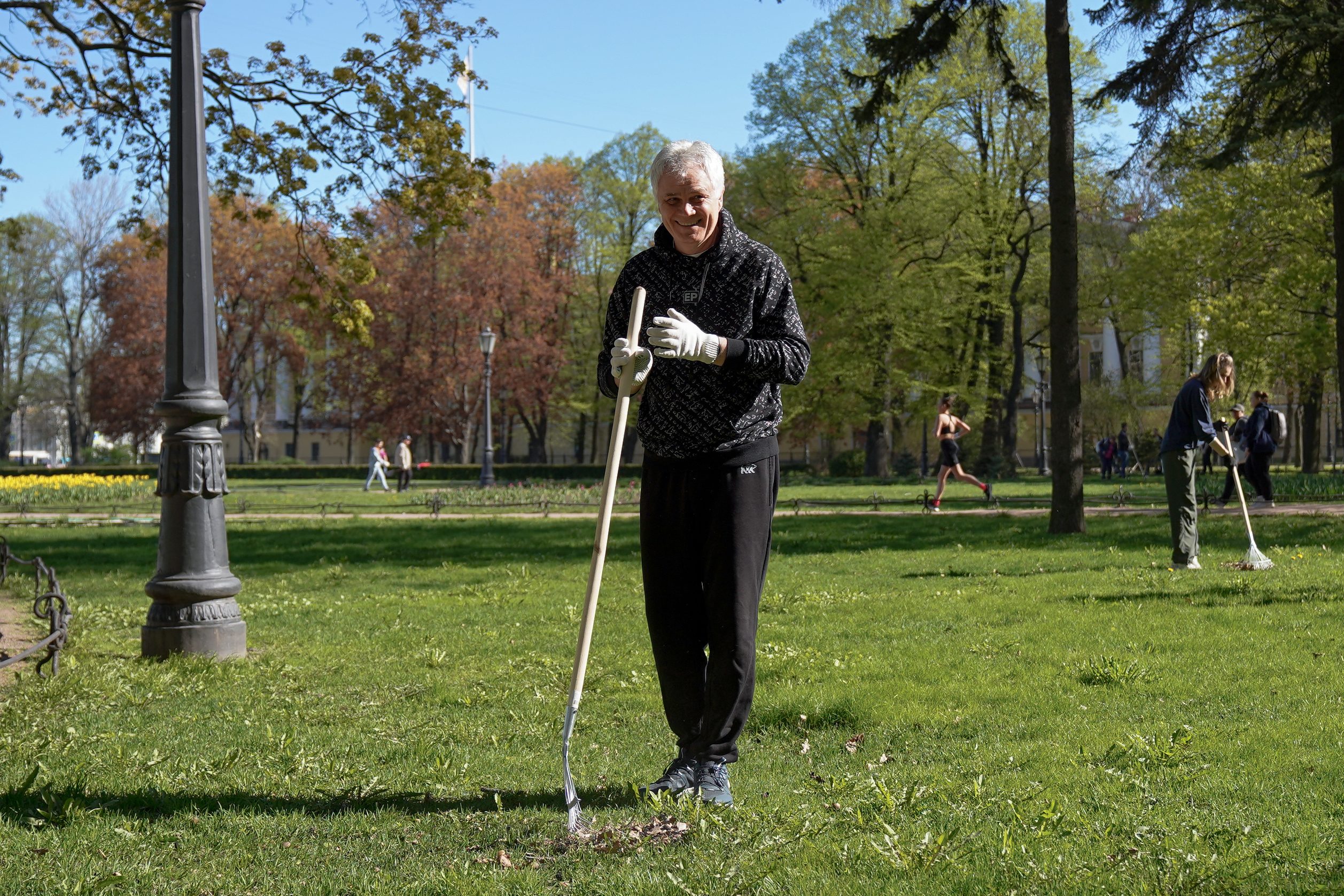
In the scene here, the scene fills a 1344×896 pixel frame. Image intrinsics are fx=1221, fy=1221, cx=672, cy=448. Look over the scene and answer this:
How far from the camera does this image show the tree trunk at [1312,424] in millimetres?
32062

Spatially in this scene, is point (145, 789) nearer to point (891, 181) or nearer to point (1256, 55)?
point (1256, 55)

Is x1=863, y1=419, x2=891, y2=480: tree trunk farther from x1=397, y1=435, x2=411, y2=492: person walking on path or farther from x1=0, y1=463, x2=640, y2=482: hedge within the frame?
x1=397, y1=435, x2=411, y2=492: person walking on path

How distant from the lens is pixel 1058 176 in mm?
14266

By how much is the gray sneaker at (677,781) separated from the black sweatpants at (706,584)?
0.15 ft

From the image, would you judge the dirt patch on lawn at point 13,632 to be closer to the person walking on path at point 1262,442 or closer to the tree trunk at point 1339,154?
the tree trunk at point 1339,154

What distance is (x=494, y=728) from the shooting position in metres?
5.39

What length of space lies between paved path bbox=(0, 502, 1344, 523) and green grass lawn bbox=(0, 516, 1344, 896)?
7.73 m

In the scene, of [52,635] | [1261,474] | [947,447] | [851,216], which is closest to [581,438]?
[851,216]

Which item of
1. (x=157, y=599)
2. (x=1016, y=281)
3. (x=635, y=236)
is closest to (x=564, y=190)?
(x=635, y=236)

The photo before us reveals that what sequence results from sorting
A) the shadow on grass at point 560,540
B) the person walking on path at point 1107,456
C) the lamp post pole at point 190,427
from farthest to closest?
the person walking on path at point 1107,456 < the shadow on grass at point 560,540 < the lamp post pole at point 190,427

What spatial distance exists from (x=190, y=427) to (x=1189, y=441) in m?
7.69

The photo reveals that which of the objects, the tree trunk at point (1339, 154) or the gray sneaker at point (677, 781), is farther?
the tree trunk at point (1339, 154)

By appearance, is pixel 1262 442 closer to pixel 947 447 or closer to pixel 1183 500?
pixel 947 447

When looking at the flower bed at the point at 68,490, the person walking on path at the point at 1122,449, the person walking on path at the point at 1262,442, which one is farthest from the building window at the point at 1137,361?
the flower bed at the point at 68,490
